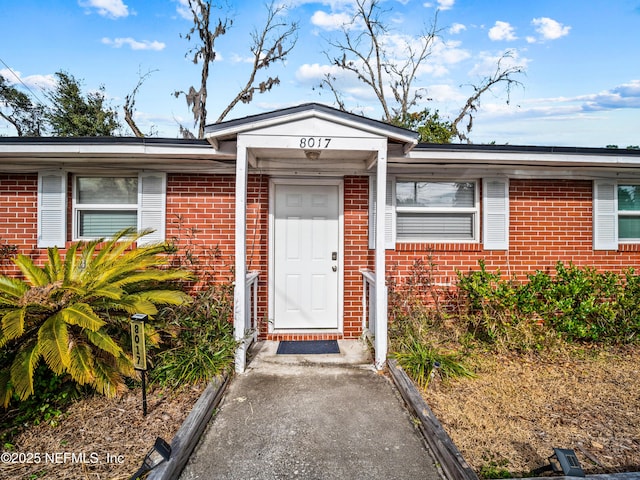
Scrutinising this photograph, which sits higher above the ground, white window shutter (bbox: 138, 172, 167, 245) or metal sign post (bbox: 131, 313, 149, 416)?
white window shutter (bbox: 138, 172, 167, 245)

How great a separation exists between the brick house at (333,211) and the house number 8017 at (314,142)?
42 centimetres

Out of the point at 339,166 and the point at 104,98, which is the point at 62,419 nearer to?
the point at 339,166

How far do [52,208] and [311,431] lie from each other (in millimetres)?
4479

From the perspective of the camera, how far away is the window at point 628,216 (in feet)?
18.0

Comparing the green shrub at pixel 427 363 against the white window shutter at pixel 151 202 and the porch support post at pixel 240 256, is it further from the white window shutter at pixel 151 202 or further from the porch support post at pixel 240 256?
the white window shutter at pixel 151 202

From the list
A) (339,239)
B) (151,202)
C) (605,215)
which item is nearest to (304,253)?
(339,239)

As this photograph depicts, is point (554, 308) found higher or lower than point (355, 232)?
lower

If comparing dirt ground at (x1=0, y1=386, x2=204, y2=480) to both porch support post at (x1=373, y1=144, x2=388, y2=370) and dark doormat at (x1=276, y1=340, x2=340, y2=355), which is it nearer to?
dark doormat at (x1=276, y1=340, x2=340, y2=355)

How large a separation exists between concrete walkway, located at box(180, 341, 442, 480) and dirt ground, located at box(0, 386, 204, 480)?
1.29 ft

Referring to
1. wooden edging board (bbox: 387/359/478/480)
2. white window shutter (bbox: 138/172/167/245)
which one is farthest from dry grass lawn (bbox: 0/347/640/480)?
white window shutter (bbox: 138/172/167/245)

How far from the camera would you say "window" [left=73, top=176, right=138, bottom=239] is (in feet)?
16.2

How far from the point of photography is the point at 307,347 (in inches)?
191

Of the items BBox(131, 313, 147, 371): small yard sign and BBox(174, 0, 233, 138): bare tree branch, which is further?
BBox(174, 0, 233, 138): bare tree branch

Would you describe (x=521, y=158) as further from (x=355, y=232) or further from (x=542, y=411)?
(x=542, y=411)
